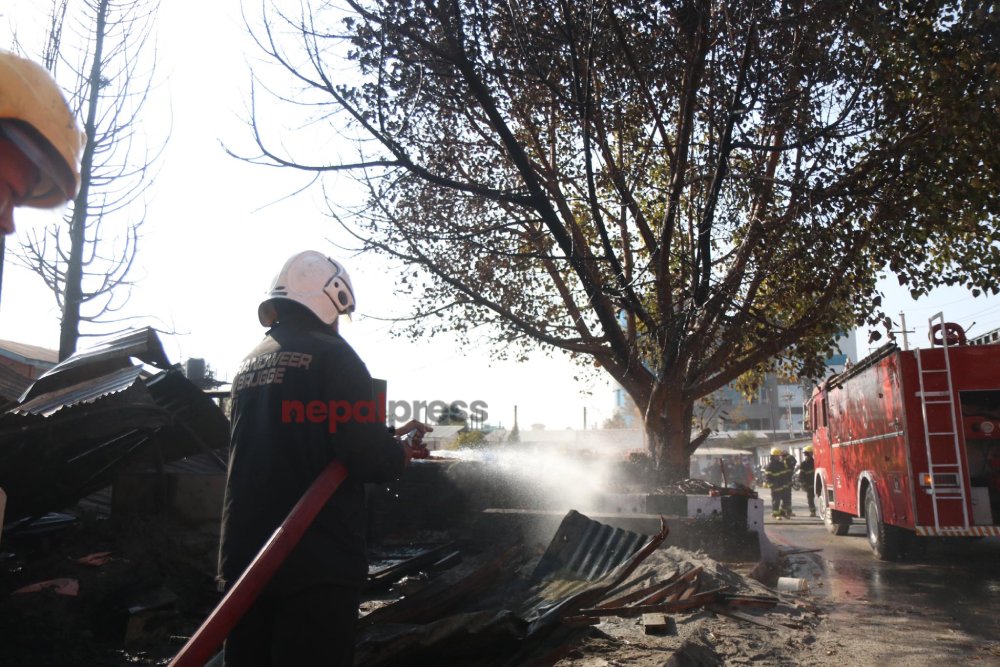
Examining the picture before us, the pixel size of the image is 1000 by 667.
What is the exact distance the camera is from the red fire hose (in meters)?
2.19

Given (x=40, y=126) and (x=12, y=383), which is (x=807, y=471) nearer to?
(x=12, y=383)

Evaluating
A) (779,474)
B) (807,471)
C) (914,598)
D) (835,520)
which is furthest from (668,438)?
(807,471)

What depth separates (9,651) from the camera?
4410 millimetres

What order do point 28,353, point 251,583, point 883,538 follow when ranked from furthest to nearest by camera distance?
point 28,353, point 883,538, point 251,583

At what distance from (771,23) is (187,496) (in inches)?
348

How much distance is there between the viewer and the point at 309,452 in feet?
8.41

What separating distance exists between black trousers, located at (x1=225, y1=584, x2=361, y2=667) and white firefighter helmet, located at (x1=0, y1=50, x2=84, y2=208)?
1.56 m

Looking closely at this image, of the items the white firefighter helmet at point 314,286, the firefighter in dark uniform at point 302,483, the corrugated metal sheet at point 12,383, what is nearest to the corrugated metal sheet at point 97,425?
the corrugated metal sheet at point 12,383

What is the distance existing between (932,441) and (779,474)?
9.64 metres

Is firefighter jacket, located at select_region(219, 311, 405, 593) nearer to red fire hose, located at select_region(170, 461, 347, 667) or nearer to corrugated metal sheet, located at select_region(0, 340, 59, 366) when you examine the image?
red fire hose, located at select_region(170, 461, 347, 667)

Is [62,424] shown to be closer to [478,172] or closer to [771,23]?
[478,172]

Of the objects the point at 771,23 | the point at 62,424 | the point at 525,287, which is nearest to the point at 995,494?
the point at 771,23

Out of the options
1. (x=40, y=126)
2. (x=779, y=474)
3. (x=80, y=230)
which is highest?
(x=80, y=230)

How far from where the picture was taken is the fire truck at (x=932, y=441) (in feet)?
29.0
